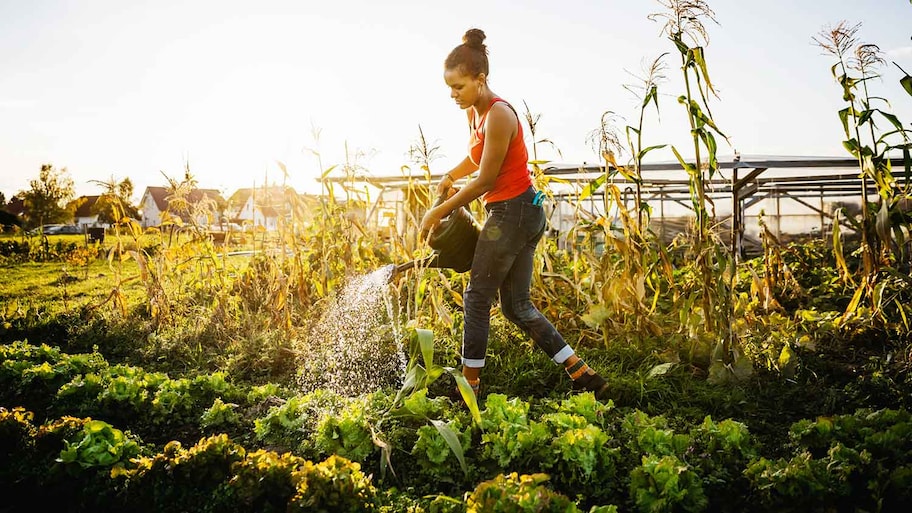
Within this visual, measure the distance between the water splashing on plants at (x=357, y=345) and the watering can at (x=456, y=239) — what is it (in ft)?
1.62

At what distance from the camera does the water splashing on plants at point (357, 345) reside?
3.21 metres

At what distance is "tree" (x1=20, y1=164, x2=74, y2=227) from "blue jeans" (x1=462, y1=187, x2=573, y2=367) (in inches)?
970

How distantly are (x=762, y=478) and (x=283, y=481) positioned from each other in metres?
1.45

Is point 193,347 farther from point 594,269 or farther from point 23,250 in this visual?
point 23,250

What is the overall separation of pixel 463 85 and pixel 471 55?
125 millimetres

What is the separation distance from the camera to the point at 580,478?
6.51 ft

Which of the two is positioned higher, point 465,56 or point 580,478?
point 465,56

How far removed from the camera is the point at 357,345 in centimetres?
Answer: 351

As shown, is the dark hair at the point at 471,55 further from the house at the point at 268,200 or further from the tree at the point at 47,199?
the tree at the point at 47,199

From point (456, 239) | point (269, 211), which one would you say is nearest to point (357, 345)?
point (456, 239)

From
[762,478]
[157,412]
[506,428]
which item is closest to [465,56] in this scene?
[506,428]

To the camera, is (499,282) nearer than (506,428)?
No

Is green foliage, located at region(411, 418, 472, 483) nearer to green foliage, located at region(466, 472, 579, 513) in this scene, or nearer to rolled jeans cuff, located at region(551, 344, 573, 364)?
green foliage, located at region(466, 472, 579, 513)

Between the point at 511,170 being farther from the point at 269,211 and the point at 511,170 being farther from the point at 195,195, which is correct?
the point at 195,195
